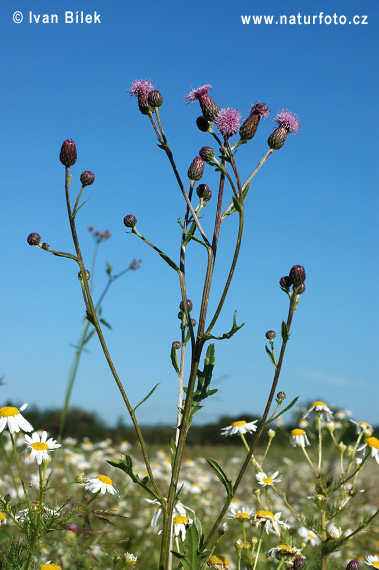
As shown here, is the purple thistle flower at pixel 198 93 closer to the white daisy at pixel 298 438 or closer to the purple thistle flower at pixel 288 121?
the purple thistle flower at pixel 288 121

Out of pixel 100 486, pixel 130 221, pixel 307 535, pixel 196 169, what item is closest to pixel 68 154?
pixel 130 221

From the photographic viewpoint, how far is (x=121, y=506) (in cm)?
531

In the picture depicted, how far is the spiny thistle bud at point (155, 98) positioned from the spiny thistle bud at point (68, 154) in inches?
13.6

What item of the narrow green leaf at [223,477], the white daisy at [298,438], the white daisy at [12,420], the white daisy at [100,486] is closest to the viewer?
the narrow green leaf at [223,477]

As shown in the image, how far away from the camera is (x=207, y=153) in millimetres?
1979

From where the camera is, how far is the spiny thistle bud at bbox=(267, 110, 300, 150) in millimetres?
2133

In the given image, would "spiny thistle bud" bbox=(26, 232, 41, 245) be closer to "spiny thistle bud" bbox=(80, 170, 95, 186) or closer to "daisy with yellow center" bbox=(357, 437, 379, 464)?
"spiny thistle bud" bbox=(80, 170, 95, 186)

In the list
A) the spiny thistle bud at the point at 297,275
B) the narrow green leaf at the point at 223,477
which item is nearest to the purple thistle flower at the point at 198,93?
the spiny thistle bud at the point at 297,275

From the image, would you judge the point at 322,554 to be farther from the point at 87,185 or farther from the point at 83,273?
the point at 87,185

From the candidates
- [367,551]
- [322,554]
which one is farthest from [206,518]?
[322,554]

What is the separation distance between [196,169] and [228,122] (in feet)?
0.80

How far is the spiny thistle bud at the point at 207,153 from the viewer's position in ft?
6.50

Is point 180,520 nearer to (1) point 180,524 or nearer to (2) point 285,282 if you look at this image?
(1) point 180,524

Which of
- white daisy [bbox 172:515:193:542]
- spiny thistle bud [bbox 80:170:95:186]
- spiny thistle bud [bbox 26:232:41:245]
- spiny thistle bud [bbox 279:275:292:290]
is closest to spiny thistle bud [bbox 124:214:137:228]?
spiny thistle bud [bbox 80:170:95:186]
